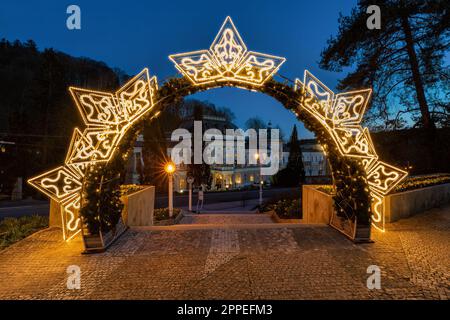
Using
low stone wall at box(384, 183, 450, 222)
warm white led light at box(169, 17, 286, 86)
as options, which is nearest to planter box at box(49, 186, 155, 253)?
warm white led light at box(169, 17, 286, 86)

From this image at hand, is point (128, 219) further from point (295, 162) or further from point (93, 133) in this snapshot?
point (295, 162)

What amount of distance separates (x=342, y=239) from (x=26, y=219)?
7.81 meters

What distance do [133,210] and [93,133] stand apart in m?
2.43

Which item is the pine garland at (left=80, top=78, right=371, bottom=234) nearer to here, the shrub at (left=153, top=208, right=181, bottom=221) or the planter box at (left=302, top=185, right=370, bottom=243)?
the planter box at (left=302, top=185, right=370, bottom=243)

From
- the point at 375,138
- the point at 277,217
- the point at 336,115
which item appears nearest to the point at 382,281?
the point at 336,115

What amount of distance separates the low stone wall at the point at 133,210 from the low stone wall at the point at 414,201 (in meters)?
6.42

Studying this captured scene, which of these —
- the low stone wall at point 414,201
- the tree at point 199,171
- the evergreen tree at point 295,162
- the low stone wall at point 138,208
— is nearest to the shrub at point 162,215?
the low stone wall at point 138,208

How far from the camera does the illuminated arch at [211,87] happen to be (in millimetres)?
5250

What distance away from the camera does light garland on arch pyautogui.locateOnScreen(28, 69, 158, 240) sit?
16.8 ft

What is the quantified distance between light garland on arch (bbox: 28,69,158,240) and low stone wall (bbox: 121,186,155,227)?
1074 mm

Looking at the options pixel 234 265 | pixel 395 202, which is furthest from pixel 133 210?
pixel 395 202

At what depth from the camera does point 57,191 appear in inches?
212

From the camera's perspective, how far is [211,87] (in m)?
5.73

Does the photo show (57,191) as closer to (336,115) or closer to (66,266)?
(66,266)
